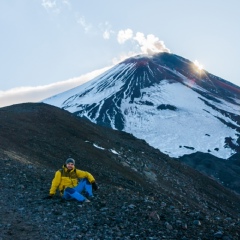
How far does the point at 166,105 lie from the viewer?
139250 millimetres

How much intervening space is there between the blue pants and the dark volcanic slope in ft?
0.86

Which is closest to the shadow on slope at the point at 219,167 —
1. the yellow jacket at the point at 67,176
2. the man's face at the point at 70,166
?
the yellow jacket at the point at 67,176

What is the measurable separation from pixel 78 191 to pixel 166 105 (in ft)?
414

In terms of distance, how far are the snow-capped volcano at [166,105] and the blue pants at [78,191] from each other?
276 feet

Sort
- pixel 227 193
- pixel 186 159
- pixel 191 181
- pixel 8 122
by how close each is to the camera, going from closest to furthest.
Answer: pixel 8 122 < pixel 191 181 < pixel 227 193 < pixel 186 159

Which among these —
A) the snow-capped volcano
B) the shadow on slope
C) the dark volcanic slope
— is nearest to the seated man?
the dark volcanic slope

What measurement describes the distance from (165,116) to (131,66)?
213 feet

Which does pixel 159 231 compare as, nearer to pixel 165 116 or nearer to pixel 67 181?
pixel 67 181

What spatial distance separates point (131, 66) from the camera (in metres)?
191

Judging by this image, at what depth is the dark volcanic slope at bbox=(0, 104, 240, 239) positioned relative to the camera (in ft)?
35.0

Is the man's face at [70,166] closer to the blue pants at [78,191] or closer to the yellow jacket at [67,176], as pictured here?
the yellow jacket at [67,176]

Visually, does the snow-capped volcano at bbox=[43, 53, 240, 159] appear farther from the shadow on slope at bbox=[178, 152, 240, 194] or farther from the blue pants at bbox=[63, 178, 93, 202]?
the blue pants at bbox=[63, 178, 93, 202]

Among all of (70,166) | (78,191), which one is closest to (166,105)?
(78,191)

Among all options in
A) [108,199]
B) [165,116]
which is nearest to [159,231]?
Answer: [108,199]
